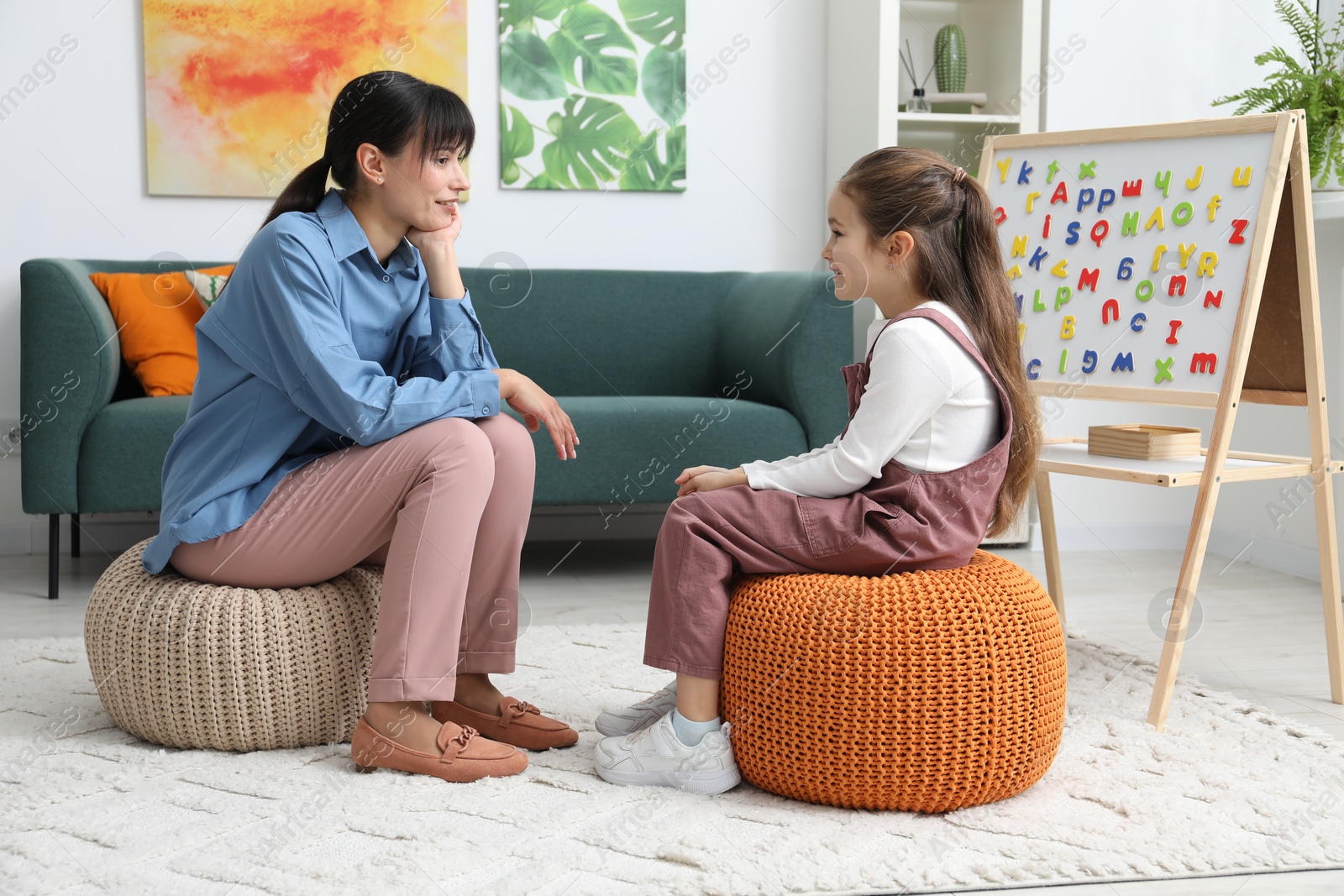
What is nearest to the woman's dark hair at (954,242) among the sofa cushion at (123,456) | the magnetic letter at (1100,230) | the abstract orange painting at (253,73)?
the magnetic letter at (1100,230)

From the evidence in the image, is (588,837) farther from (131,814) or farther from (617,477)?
(617,477)

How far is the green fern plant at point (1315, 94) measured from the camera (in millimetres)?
2676

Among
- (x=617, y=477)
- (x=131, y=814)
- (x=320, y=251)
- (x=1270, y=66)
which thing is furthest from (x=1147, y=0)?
(x=131, y=814)

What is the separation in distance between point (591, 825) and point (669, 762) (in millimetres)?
156

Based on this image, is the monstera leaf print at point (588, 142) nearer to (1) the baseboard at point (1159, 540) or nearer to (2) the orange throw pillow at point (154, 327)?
(2) the orange throw pillow at point (154, 327)

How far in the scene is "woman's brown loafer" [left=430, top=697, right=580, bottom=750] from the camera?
169 cm

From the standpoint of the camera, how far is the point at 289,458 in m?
1.66

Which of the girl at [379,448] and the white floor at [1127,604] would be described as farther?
the white floor at [1127,604]

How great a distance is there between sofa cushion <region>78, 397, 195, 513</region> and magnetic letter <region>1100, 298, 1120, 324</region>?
6.42 ft

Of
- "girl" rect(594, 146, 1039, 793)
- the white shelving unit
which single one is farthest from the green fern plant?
"girl" rect(594, 146, 1039, 793)

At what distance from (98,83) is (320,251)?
204 cm

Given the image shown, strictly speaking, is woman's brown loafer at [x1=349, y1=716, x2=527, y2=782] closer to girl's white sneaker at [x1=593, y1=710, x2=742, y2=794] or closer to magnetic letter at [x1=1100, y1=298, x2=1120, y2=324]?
girl's white sneaker at [x1=593, y1=710, x2=742, y2=794]

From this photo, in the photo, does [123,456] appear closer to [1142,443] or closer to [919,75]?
[1142,443]

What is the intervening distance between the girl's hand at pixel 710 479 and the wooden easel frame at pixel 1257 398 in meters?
0.70
